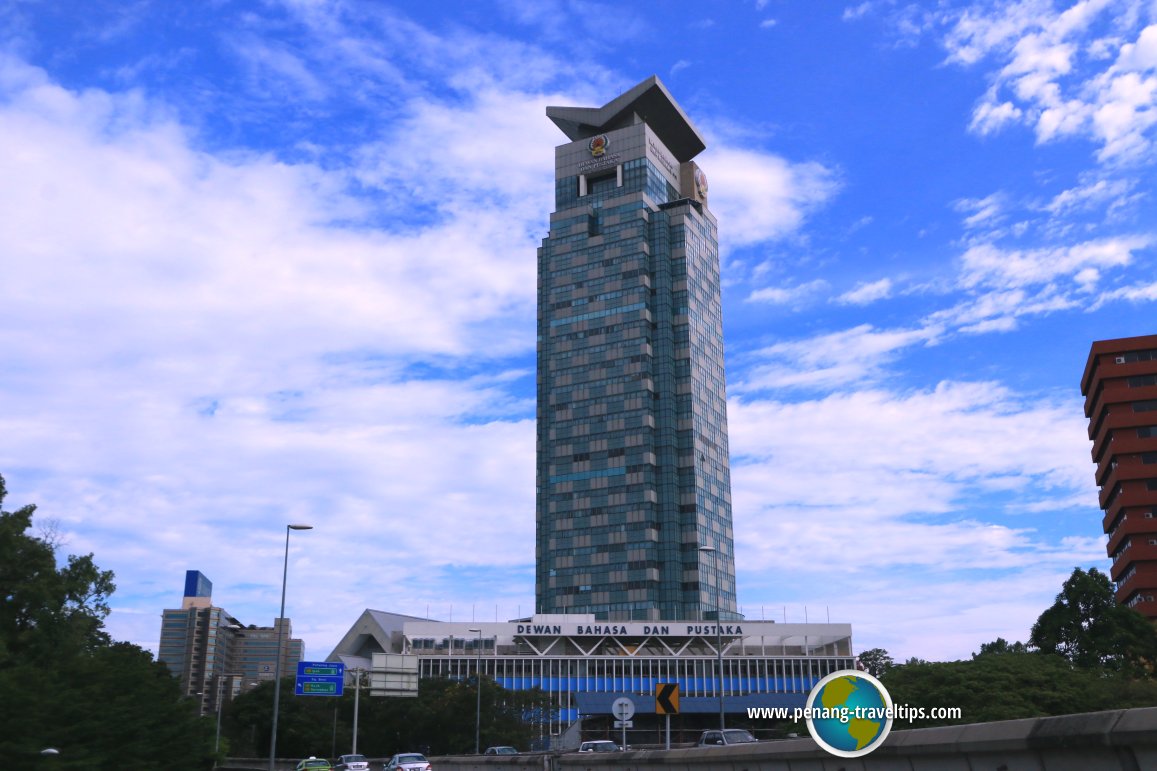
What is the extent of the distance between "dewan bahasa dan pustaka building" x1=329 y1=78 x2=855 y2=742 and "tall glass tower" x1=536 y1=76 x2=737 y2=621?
0.91ft

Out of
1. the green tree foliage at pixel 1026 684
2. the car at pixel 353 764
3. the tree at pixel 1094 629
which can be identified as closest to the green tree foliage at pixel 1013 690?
the green tree foliage at pixel 1026 684

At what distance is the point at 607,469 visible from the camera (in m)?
168

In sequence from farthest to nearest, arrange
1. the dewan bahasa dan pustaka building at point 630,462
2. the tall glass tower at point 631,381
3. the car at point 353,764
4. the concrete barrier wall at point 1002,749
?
the tall glass tower at point 631,381 → the dewan bahasa dan pustaka building at point 630,462 → the car at point 353,764 → the concrete barrier wall at point 1002,749

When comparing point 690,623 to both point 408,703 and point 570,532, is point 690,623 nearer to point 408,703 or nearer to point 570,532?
point 570,532

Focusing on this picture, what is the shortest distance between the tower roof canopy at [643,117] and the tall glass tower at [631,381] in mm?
270

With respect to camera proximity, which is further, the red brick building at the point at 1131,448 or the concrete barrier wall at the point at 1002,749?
the red brick building at the point at 1131,448

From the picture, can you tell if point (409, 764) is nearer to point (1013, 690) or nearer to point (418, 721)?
point (1013, 690)

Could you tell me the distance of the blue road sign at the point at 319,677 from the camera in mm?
66312

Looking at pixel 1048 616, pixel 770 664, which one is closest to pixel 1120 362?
pixel 1048 616

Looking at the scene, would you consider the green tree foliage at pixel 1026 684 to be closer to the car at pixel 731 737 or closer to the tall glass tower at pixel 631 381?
the car at pixel 731 737

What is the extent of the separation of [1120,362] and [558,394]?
289ft

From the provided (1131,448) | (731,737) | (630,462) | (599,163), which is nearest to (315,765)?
(731,737)

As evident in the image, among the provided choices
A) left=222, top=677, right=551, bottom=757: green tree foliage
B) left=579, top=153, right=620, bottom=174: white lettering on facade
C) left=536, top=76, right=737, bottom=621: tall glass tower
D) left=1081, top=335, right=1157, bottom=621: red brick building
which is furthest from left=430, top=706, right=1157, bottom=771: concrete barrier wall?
left=579, top=153, right=620, bottom=174: white lettering on facade

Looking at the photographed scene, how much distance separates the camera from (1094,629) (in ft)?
273
